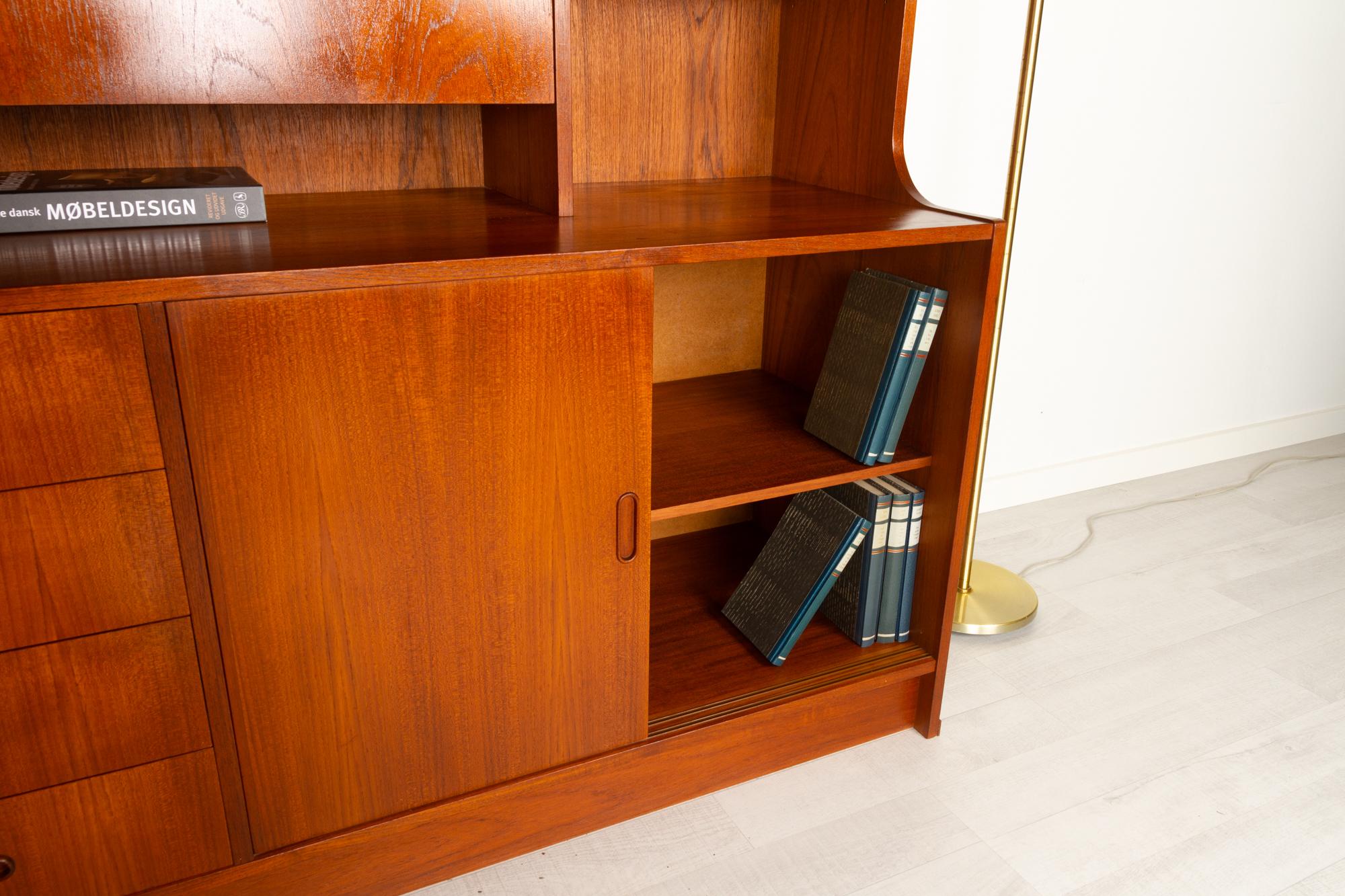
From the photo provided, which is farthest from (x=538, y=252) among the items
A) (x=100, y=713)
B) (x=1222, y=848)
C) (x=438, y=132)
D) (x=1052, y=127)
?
(x=1052, y=127)

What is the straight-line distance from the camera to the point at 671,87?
152 centimetres

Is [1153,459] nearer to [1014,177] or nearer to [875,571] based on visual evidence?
[1014,177]

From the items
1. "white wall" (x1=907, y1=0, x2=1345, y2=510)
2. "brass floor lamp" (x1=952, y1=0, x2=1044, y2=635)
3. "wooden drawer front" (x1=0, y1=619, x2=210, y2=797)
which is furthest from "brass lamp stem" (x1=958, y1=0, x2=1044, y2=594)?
"wooden drawer front" (x1=0, y1=619, x2=210, y2=797)

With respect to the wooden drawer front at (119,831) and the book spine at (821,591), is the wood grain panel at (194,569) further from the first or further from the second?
the book spine at (821,591)

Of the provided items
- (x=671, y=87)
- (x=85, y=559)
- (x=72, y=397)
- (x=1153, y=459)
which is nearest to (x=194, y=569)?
(x=85, y=559)

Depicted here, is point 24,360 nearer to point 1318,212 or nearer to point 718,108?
point 718,108

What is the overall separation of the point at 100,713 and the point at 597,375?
0.62m

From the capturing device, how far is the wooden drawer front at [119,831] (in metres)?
1.02

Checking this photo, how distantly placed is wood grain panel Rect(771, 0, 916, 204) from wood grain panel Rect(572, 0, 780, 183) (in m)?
0.04

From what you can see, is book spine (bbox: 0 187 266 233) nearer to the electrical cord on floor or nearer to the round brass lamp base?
the round brass lamp base

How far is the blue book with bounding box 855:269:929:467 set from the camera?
4.49 ft

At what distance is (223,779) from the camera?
1.11 meters

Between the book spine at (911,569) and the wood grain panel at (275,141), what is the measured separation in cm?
81

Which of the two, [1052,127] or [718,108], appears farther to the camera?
[1052,127]
